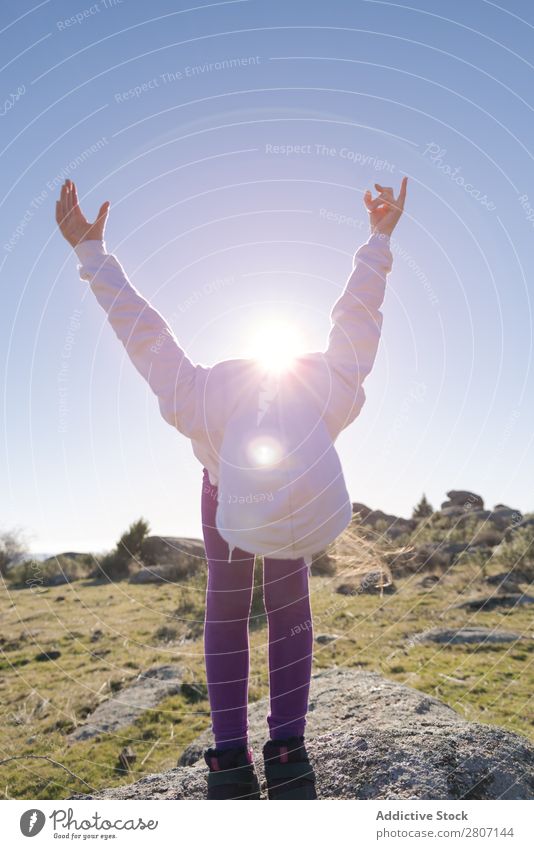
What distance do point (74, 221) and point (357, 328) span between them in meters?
1.52

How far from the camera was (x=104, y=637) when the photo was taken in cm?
941

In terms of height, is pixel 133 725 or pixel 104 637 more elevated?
pixel 104 637

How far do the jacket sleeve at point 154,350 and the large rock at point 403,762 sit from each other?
1.86 meters

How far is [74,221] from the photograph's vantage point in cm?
276

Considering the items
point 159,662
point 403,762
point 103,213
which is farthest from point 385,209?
point 159,662

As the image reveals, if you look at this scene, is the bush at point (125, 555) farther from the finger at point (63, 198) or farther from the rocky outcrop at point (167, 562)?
the finger at point (63, 198)

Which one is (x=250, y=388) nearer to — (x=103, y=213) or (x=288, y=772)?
(x=103, y=213)

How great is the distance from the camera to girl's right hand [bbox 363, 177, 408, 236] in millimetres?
2990
